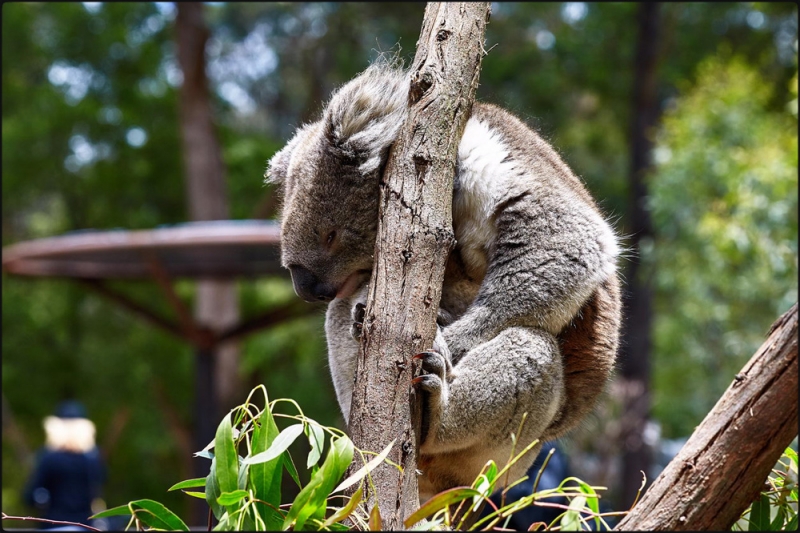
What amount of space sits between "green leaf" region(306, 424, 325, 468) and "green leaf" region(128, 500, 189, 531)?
1.00 feet

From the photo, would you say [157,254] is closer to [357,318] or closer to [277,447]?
[357,318]

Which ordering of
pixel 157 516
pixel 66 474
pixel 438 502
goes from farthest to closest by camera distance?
pixel 66 474 → pixel 157 516 → pixel 438 502

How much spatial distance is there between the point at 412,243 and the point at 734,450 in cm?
77

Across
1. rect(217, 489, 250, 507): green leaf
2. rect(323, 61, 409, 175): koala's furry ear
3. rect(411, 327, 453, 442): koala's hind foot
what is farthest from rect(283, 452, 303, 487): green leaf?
rect(323, 61, 409, 175): koala's furry ear

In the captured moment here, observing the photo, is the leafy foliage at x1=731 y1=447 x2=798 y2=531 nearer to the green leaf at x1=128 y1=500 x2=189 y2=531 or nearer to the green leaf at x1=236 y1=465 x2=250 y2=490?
the green leaf at x1=236 y1=465 x2=250 y2=490

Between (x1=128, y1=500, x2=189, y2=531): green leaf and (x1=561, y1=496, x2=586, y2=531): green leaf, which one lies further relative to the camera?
(x1=128, y1=500, x2=189, y2=531): green leaf

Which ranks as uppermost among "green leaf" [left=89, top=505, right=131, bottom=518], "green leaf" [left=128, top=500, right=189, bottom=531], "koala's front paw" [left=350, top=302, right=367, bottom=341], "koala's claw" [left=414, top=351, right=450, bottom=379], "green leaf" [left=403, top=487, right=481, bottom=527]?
"koala's front paw" [left=350, top=302, right=367, bottom=341]

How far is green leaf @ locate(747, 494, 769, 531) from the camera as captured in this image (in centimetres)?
160

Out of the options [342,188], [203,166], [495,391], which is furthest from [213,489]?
[203,166]

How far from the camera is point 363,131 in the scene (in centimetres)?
208

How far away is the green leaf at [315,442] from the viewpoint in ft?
4.92

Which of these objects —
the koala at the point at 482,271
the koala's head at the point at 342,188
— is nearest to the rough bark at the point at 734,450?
the koala at the point at 482,271

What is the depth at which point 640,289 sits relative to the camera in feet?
29.8

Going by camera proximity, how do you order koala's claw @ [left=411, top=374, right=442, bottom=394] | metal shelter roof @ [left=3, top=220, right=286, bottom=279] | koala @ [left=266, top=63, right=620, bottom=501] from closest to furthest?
koala's claw @ [left=411, top=374, right=442, bottom=394], koala @ [left=266, top=63, right=620, bottom=501], metal shelter roof @ [left=3, top=220, right=286, bottom=279]
